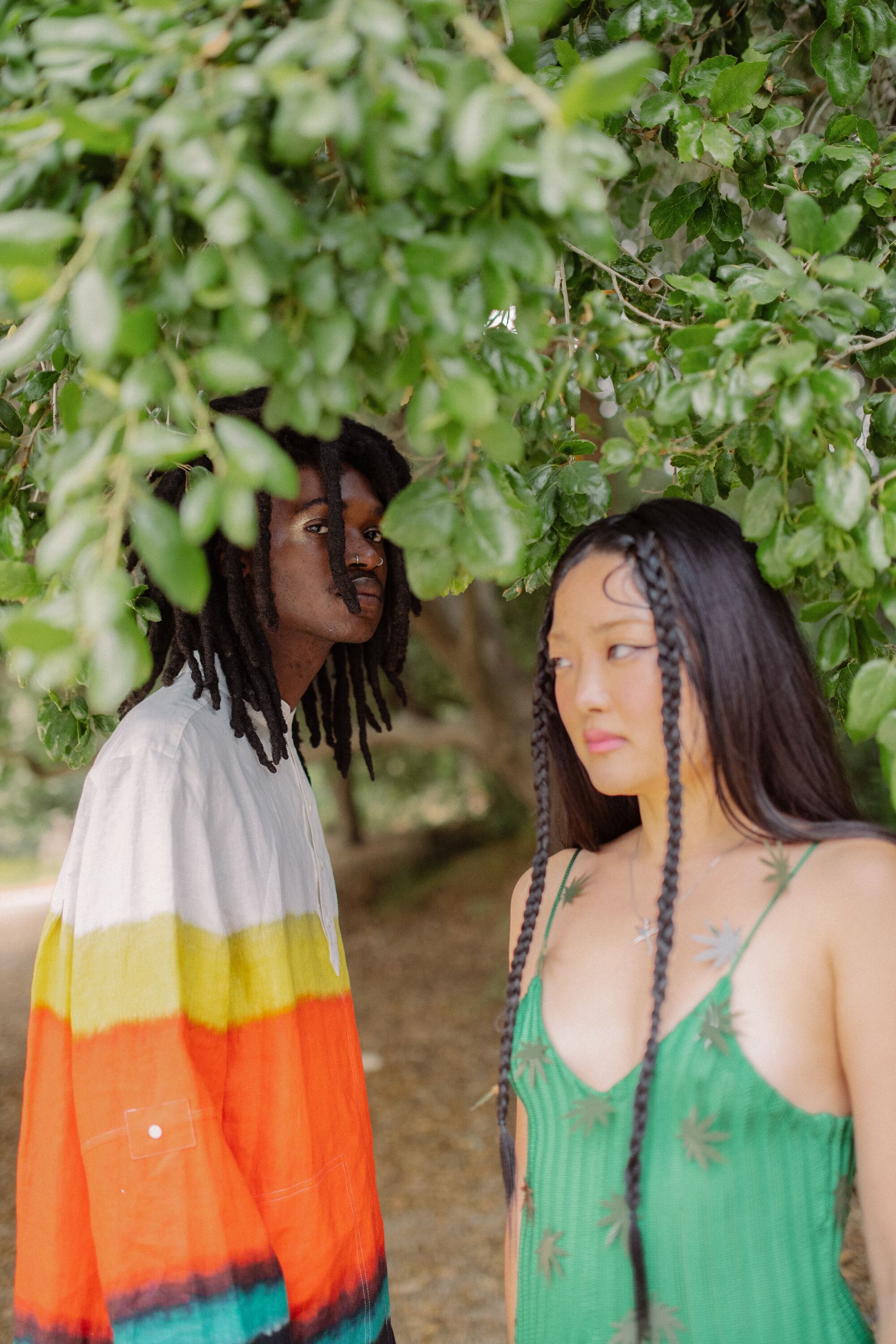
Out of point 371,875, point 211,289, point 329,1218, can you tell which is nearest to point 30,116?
point 211,289

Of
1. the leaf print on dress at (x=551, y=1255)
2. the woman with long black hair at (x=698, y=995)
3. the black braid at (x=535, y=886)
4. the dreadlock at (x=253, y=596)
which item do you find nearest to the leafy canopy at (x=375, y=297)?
the woman with long black hair at (x=698, y=995)

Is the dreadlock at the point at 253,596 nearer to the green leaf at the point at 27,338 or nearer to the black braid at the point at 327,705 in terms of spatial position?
the black braid at the point at 327,705

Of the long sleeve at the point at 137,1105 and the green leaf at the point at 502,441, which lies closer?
the green leaf at the point at 502,441

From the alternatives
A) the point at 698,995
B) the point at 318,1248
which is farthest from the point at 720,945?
the point at 318,1248

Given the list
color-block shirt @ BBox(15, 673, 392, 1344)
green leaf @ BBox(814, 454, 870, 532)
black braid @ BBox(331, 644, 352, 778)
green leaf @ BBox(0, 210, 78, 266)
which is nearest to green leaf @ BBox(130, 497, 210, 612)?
green leaf @ BBox(0, 210, 78, 266)

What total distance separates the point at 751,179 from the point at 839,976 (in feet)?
4.34

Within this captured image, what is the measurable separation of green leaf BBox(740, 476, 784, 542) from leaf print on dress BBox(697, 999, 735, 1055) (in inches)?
24.7

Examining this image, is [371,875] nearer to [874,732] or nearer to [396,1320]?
[396,1320]

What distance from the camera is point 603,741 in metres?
1.51

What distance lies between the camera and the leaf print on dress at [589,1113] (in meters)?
1.46

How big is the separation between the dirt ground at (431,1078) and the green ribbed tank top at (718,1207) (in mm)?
2902

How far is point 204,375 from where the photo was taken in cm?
91

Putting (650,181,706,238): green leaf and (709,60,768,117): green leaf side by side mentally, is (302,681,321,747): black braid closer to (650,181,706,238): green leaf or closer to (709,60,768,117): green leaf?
(650,181,706,238): green leaf

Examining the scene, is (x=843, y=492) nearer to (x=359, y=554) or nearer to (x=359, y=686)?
(x=359, y=554)
